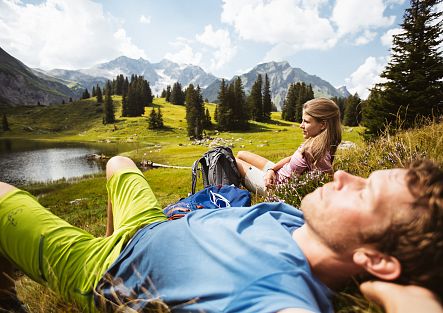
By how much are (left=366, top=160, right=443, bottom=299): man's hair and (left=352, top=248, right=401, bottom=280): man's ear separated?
4cm

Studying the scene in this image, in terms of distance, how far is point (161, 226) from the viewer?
91.0 inches

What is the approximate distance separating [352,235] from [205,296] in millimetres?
968

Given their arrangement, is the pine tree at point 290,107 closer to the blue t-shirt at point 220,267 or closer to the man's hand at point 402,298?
the blue t-shirt at point 220,267

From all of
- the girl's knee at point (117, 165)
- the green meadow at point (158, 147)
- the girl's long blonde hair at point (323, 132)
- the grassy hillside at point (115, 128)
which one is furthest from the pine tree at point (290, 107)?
the girl's knee at point (117, 165)

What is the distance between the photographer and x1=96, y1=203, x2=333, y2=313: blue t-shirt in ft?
4.97

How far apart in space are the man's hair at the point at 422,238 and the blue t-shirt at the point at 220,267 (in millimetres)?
506

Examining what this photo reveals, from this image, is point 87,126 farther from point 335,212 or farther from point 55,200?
point 335,212

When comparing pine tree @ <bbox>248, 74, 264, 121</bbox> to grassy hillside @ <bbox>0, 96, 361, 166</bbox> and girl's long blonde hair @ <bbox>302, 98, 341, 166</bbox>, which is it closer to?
grassy hillside @ <bbox>0, 96, 361, 166</bbox>

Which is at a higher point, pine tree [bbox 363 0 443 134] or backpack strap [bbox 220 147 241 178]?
pine tree [bbox 363 0 443 134]

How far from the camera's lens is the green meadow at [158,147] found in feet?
11.7

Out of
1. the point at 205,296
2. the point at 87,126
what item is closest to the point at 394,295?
the point at 205,296

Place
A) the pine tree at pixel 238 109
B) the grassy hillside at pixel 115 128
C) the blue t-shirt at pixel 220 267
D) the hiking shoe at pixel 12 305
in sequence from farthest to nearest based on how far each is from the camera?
1. the pine tree at pixel 238 109
2. the grassy hillside at pixel 115 128
3. the hiking shoe at pixel 12 305
4. the blue t-shirt at pixel 220 267

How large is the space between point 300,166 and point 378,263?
3353 millimetres

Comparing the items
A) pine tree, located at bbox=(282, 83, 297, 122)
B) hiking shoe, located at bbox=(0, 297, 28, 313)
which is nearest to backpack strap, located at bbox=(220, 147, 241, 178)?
hiking shoe, located at bbox=(0, 297, 28, 313)
